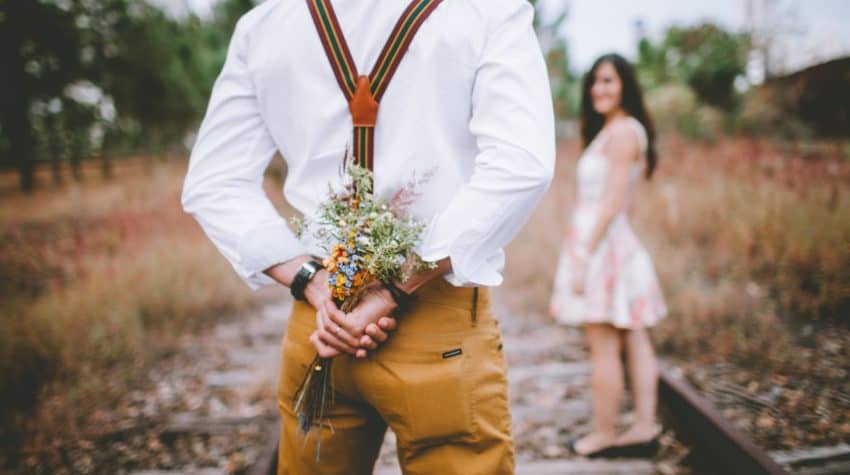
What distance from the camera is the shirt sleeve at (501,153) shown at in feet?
3.67

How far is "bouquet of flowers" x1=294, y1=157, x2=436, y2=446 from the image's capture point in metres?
1.16

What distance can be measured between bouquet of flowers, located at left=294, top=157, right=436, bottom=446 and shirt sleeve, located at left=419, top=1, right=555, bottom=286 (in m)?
0.06

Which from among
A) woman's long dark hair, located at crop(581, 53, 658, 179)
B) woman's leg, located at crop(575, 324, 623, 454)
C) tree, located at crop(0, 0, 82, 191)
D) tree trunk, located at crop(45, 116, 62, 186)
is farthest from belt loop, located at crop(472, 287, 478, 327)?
tree trunk, located at crop(45, 116, 62, 186)

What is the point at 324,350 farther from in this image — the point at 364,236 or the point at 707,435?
the point at 707,435

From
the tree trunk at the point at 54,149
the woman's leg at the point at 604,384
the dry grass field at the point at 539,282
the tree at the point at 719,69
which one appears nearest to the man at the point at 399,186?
the woman's leg at the point at 604,384

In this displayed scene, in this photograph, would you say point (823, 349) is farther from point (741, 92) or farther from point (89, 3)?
point (89, 3)

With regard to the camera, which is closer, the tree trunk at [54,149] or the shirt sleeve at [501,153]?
the shirt sleeve at [501,153]

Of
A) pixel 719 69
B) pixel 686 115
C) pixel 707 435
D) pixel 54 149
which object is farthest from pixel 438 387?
pixel 686 115

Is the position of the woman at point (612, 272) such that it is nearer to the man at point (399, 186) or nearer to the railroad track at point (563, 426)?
the railroad track at point (563, 426)

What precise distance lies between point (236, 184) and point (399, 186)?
0.51 meters

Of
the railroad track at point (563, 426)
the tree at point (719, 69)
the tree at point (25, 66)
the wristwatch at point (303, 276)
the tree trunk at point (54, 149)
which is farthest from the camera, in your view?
the tree at point (719, 69)

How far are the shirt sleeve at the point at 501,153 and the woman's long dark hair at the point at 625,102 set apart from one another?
6.34 feet

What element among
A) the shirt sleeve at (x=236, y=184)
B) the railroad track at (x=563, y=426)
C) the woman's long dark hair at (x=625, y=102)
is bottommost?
the railroad track at (x=563, y=426)

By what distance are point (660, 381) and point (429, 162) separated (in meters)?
2.87
